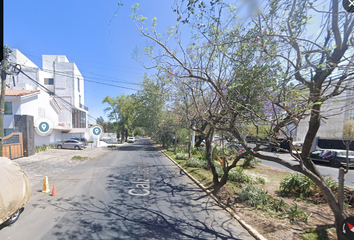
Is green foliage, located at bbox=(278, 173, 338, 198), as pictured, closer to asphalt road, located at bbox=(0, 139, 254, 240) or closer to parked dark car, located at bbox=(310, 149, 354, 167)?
asphalt road, located at bbox=(0, 139, 254, 240)

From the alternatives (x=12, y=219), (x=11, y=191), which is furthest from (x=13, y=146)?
(x=11, y=191)

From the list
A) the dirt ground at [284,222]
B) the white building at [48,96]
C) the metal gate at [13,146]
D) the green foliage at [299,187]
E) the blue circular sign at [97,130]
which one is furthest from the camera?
the blue circular sign at [97,130]

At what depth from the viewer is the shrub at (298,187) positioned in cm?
645

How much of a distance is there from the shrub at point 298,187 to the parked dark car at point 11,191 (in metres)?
8.20

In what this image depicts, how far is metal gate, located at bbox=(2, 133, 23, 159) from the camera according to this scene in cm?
1253

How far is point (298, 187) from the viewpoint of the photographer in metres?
6.59

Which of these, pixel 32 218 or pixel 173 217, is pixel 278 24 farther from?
pixel 32 218

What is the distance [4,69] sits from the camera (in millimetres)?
9008

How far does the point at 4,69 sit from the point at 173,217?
11114 millimetres

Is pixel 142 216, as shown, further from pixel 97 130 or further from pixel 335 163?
pixel 97 130

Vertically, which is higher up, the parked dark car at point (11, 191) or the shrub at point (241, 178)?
the parked dark car at point (11, 191)

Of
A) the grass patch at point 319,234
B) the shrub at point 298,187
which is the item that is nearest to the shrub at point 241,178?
the shrub at point 298,187

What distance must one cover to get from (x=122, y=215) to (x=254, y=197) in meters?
4.06

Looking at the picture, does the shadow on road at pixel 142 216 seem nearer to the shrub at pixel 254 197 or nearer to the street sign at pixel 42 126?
the shrub at pixel 254 197
